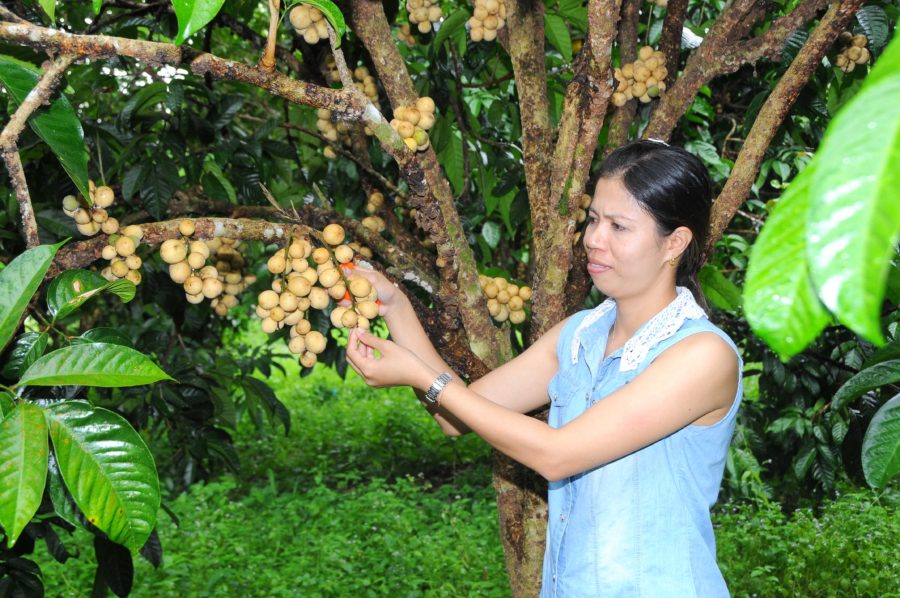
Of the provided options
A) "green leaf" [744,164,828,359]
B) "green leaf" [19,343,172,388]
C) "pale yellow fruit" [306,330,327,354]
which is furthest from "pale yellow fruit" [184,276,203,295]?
"green leaf" [744,164,828,359]

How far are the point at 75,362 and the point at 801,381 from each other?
266 cm

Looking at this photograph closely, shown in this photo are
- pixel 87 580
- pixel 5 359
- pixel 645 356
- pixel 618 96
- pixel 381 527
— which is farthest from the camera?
pixel 381 527

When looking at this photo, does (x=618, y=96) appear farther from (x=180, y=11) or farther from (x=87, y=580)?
(x=87, y=580)

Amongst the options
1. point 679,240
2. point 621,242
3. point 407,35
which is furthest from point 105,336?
point 407,35

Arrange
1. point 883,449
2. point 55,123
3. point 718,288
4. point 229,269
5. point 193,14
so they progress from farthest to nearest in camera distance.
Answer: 1. point 229,269
2. point 718,288
3. point 55,123
4. point 883,449
5. point 193,14

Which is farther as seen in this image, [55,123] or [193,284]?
[193,284]

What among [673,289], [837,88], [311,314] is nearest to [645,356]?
[673,289]

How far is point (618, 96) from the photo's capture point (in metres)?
1.71

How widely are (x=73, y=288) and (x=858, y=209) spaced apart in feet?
3.23

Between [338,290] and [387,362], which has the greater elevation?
[338,290]

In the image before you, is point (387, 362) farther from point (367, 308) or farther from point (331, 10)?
point (331, 10)

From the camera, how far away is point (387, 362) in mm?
1309

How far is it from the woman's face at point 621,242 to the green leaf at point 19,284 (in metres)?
0.81

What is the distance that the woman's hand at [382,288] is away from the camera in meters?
1.41
